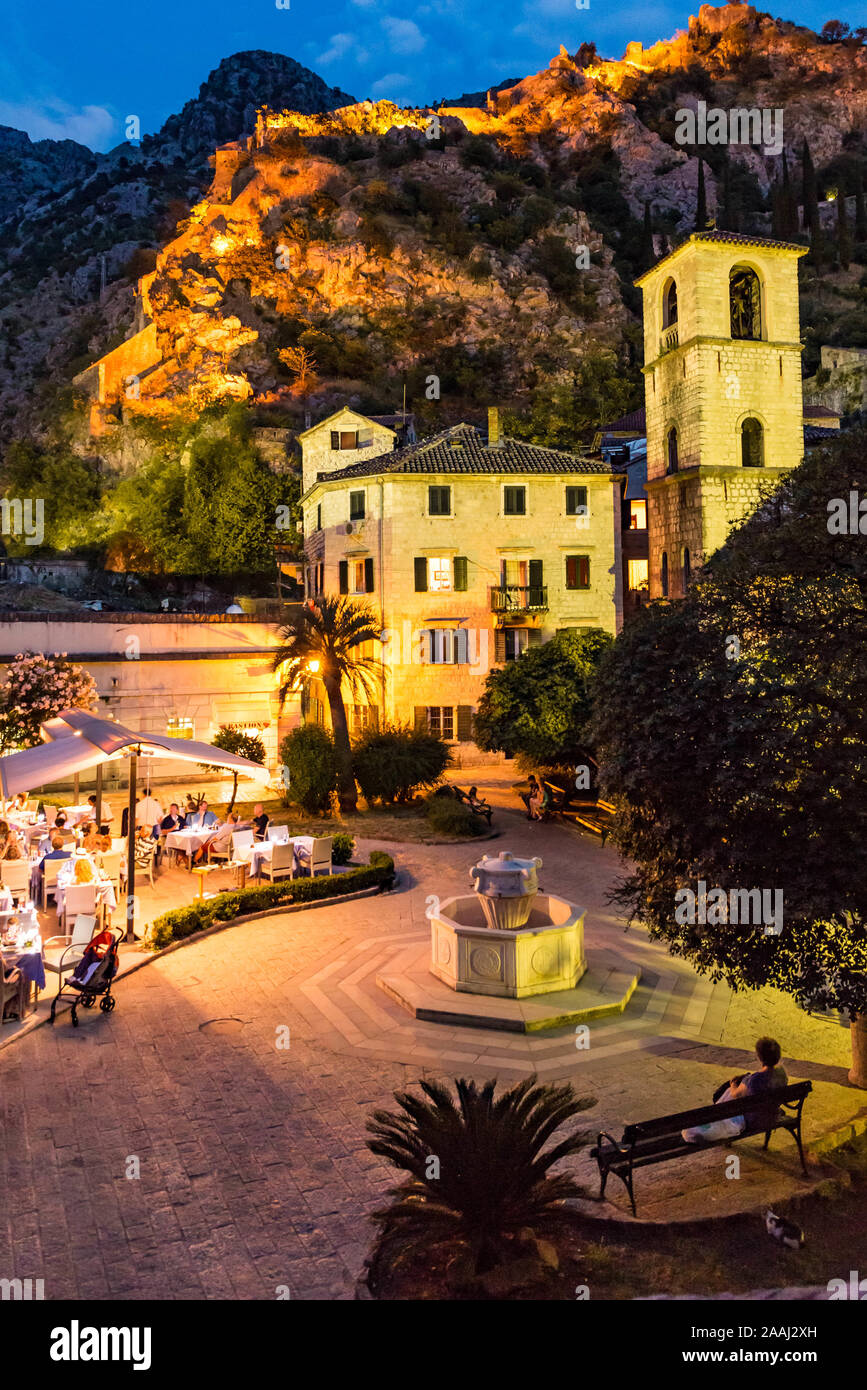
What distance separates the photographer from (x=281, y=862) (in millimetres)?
15992

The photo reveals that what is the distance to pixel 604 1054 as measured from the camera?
934cm

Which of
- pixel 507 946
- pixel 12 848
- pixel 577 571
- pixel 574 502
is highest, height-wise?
pixel 574 502

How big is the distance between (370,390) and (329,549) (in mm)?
28123

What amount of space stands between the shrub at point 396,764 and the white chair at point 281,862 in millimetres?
8360

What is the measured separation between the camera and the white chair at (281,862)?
15847 mm

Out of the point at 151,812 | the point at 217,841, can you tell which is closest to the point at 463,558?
the point at 151,812

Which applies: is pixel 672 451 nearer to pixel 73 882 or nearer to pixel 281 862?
pixel 281 862

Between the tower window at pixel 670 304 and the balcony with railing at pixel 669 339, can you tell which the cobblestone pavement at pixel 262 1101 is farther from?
the tower window at pixel 670 304

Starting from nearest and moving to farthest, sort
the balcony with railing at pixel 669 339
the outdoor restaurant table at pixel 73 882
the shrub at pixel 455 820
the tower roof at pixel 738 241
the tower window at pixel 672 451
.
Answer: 1. the outdoor restaurant table at pixel 73 882
2. the shrub at pixel 455 820
3. the tower roof at pixel 738 241
4. the balcony with railing at pixel 669 339
5. the tower window at pixel 672 451

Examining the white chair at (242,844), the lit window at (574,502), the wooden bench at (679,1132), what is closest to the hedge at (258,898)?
the white chair at (242,844)

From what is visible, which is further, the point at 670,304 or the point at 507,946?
the point at 670,304

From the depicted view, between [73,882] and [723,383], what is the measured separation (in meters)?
27.2

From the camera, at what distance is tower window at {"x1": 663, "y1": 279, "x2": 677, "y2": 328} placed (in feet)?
108
